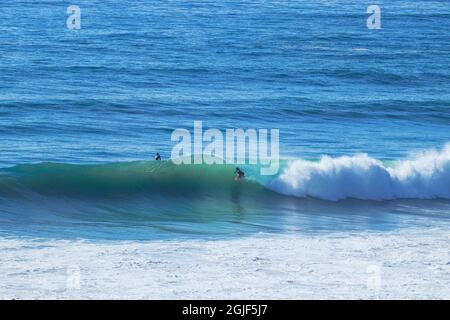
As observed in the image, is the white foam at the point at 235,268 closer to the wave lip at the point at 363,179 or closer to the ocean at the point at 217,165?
the ocean at the point at 217,165

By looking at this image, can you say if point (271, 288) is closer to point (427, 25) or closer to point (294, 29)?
point (294, 29)

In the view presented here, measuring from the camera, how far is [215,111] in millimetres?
35688

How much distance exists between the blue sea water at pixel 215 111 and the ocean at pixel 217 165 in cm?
9

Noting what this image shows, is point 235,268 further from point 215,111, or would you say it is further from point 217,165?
point 215,111

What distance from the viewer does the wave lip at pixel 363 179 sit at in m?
26.7

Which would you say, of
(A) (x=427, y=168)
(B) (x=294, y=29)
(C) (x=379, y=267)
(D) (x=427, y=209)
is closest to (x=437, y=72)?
(B) (x=294, y=29)

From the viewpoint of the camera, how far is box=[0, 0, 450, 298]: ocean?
20.1 metres

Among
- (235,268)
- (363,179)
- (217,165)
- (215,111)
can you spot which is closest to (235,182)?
(217,165)

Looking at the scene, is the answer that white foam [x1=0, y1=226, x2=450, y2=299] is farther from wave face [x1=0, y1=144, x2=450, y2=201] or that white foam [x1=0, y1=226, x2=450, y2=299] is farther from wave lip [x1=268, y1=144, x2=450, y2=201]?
wave face [x1=0, y1=144, x2=450, y2=201]

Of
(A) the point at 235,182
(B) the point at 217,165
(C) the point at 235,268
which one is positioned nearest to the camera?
(C) the point at 235,268

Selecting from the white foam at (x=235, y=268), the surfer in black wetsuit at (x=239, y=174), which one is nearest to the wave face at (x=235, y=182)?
the surfer in black wetsuit at (x=239, y=174)

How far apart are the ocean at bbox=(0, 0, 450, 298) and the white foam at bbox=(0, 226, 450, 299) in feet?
0.19

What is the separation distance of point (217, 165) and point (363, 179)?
3.86 m

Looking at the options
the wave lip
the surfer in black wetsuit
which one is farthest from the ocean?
the surfer in black wetsuit
